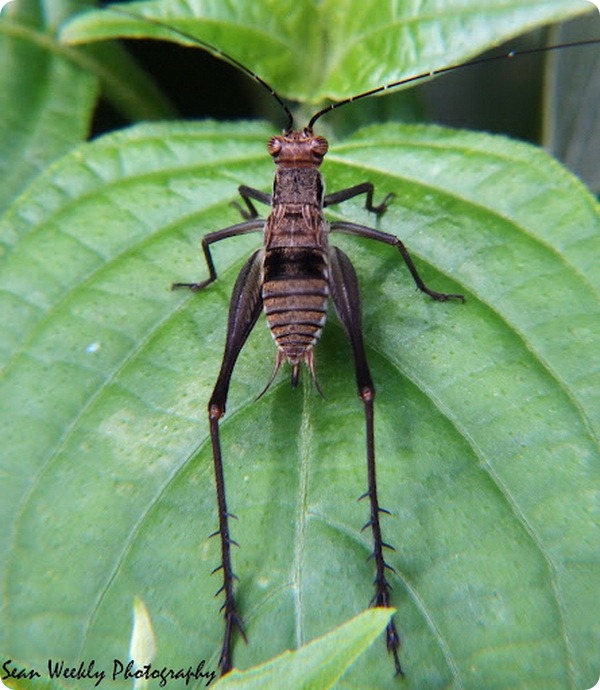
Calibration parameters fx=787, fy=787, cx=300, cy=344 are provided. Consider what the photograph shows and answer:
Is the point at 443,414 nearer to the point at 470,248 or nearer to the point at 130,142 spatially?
the point at 470,248

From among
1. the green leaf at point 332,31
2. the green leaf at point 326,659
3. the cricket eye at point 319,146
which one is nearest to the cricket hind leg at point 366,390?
the cricket eye at point 319,146

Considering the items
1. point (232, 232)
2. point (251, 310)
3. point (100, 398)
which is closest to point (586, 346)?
point (251, 310)

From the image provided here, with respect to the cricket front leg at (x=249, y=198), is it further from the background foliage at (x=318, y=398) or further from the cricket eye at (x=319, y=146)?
the cricket eye at (x=319, y=146)

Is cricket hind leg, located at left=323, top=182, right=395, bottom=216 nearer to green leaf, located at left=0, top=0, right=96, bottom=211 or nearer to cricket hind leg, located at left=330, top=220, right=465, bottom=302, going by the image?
cricket hind leg, located at left=330, top=220, right=465, bottom=302

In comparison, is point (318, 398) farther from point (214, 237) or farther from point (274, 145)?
point (274, 145)

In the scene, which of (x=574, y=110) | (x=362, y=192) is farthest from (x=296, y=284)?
(x=574, y=110)

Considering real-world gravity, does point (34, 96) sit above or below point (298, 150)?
above

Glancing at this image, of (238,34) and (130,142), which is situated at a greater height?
(238,34)
